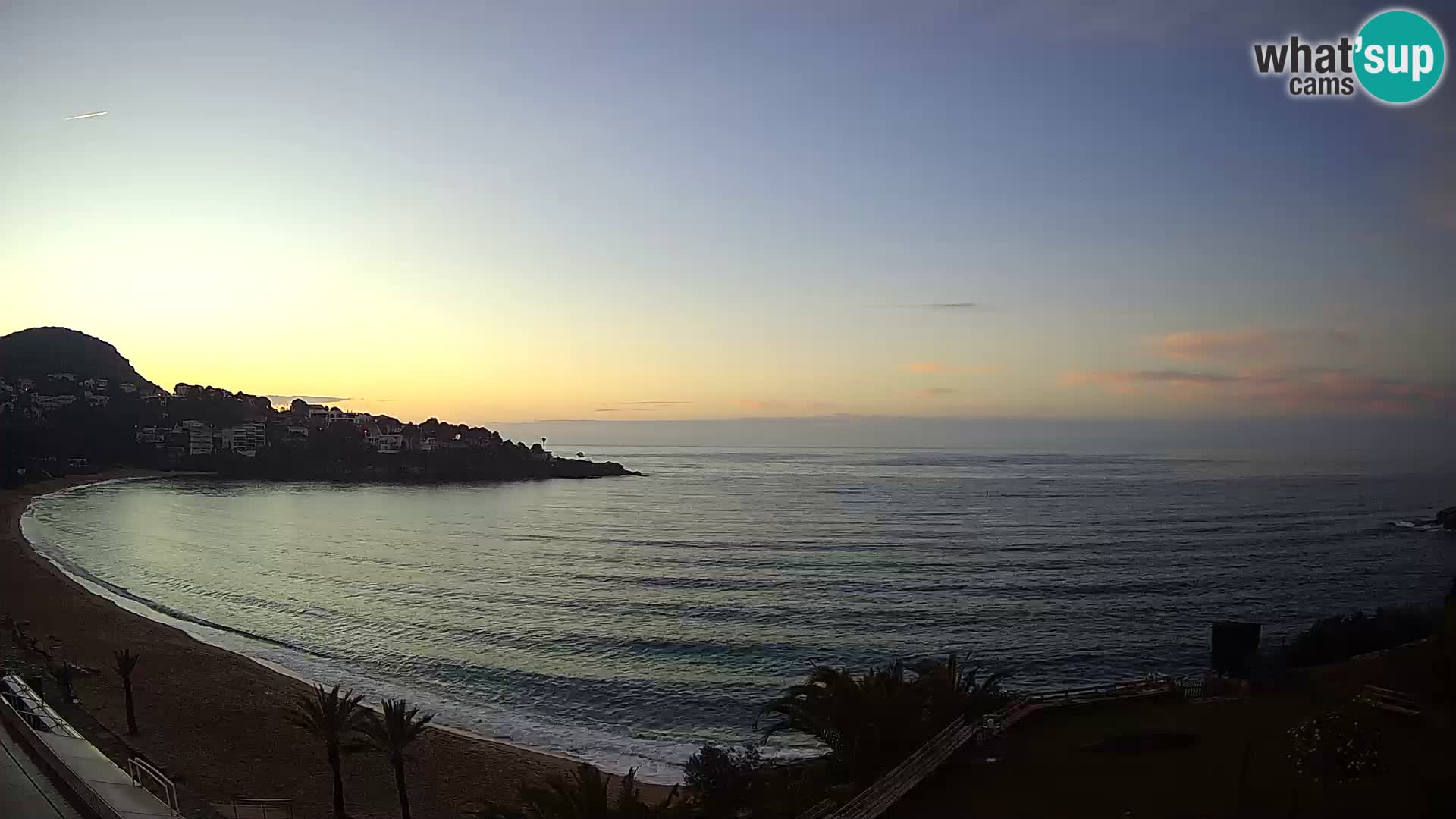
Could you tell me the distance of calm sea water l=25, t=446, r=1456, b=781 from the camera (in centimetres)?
3058

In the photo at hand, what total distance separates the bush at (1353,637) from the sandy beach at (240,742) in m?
22.0

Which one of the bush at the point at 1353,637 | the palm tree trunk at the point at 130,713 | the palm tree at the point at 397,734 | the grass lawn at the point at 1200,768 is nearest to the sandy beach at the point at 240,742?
the palm tree trunk at the point at 130,713

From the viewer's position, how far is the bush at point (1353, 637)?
26.3 meters

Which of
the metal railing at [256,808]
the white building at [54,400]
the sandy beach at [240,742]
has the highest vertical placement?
the white building at [54,400]

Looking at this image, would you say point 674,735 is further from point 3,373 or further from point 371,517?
point 3,373

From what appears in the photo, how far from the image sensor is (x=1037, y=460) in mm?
174000

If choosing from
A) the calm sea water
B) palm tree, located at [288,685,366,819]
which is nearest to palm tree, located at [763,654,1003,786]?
the calm sea water

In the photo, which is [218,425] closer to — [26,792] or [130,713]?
[130,713]

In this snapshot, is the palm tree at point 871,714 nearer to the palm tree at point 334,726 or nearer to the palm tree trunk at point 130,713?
the palm tree at point 334,726

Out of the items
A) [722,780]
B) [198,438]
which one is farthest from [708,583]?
[198,438]

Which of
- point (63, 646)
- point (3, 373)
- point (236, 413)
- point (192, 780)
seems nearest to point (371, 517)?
point (63, 646)

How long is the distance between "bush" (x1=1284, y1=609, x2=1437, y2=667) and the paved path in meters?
30.6

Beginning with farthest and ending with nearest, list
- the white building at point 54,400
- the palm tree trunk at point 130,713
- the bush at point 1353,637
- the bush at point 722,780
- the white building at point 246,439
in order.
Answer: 1. the white building at point 246,439
2. the white building at point 54,400
3. the bush at point 1353,637
4. the palm tree trunk at point 130,713
5. the bush at point 722,780

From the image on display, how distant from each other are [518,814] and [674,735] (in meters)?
11.9
